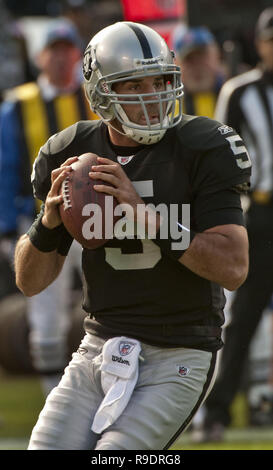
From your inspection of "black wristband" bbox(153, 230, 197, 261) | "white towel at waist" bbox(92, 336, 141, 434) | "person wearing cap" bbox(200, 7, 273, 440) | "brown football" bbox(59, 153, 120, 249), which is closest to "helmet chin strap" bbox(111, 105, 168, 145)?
"brown football" bbox(59, 153, 120, 249)

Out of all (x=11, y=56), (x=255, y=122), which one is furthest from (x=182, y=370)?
(x=11, y=56)

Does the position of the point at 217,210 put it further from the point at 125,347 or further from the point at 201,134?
the point at 125,347

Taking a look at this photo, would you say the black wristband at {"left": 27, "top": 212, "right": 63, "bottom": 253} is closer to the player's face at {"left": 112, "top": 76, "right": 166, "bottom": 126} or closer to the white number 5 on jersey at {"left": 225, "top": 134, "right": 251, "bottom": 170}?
the player's face at {"left": 112, "top": 76, "right": 166, "bottom": 126}

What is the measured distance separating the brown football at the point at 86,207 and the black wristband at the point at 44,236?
0.47 ft

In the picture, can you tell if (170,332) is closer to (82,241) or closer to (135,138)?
(82,241)

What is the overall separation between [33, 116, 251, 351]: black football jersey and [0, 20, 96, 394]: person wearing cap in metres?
3.17

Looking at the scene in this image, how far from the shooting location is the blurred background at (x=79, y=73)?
612 centimetres

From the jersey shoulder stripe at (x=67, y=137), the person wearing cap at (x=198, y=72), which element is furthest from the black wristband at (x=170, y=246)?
the person wearing cap at (x=198, y=72)

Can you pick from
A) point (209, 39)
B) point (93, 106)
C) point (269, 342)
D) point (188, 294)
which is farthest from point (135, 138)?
point (209, 39)

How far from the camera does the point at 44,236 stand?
339 centimetres

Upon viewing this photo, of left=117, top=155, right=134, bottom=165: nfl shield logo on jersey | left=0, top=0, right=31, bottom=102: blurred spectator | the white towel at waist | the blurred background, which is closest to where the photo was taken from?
the white towel at waist

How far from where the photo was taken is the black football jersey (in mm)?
3242

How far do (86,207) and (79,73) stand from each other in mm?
4077

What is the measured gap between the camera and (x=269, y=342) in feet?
20.6
